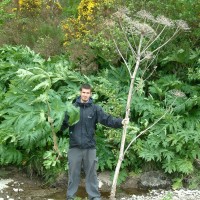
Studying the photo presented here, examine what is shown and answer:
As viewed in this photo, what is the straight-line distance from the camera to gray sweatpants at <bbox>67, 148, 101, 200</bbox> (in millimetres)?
6824

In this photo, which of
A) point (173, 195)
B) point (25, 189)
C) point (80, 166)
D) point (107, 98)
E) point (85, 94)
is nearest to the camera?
point (85, 94)

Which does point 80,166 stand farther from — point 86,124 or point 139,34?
point 139,34

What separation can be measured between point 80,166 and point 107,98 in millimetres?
3130

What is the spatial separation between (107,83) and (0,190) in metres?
3.36

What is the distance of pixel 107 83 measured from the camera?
32.7ft

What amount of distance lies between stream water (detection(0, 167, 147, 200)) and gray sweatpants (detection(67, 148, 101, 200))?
121 centimetres

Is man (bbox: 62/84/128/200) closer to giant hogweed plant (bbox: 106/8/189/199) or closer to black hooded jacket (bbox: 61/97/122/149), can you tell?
black hooded jacket (bbox: 61/97/122/149)

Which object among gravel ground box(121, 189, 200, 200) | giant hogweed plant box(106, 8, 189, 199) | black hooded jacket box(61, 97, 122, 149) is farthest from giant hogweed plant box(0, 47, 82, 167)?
gravel ground box(121, 189, 200, 200)

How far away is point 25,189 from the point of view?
27.9ft

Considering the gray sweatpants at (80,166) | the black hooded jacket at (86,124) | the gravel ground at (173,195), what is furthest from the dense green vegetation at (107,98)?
the gray sweatpants at (80,166)

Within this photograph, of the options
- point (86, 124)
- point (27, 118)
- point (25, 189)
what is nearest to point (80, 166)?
point (86, 124)

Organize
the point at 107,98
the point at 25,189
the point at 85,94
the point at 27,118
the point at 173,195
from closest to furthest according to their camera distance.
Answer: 1. the point at 85,94
2. the point at 173,195
3. the point at 27,118
4. the point at 25,189
5. the point at 107,98

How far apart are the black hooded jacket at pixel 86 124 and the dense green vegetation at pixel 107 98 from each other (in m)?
0.24

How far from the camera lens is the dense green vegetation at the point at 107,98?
8562 mm
